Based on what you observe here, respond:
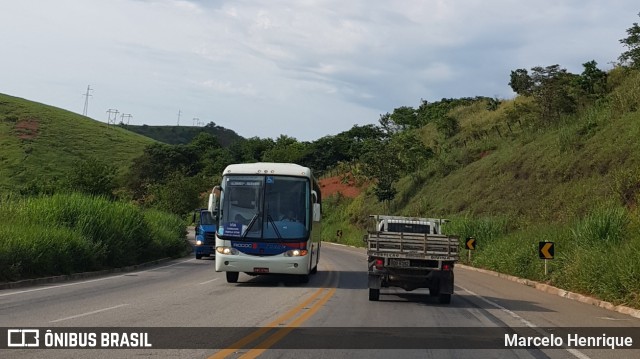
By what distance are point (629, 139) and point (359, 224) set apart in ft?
130

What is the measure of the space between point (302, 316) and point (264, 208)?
21.5ft

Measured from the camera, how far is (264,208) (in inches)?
733

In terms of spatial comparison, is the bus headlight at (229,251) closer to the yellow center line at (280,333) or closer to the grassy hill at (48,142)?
the yellow center line at (280,333)

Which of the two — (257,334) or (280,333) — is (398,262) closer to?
(280,333)

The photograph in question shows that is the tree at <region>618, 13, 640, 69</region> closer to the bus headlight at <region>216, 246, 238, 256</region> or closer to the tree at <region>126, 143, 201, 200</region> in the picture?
the bus headlight at <region>216, 246, 238, 256</region>

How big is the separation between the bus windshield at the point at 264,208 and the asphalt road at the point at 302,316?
1.60 m

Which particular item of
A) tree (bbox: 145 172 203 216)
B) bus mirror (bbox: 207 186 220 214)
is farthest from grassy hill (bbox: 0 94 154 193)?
bus mirror (bbox: 207 186 220 214)

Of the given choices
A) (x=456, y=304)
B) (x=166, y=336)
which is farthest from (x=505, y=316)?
(x=166, y=336)

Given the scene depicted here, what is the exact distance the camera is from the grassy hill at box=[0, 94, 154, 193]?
9044 centimetres

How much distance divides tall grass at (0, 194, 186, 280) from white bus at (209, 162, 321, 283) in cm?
618

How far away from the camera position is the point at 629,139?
33031 mm

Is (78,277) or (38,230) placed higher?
(38,230)

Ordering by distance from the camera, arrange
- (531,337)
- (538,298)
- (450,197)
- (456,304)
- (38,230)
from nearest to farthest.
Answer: (531,337) → (456,304) → (538,298) → (38,230) → (450,197)

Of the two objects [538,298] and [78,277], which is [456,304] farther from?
[78,277]
